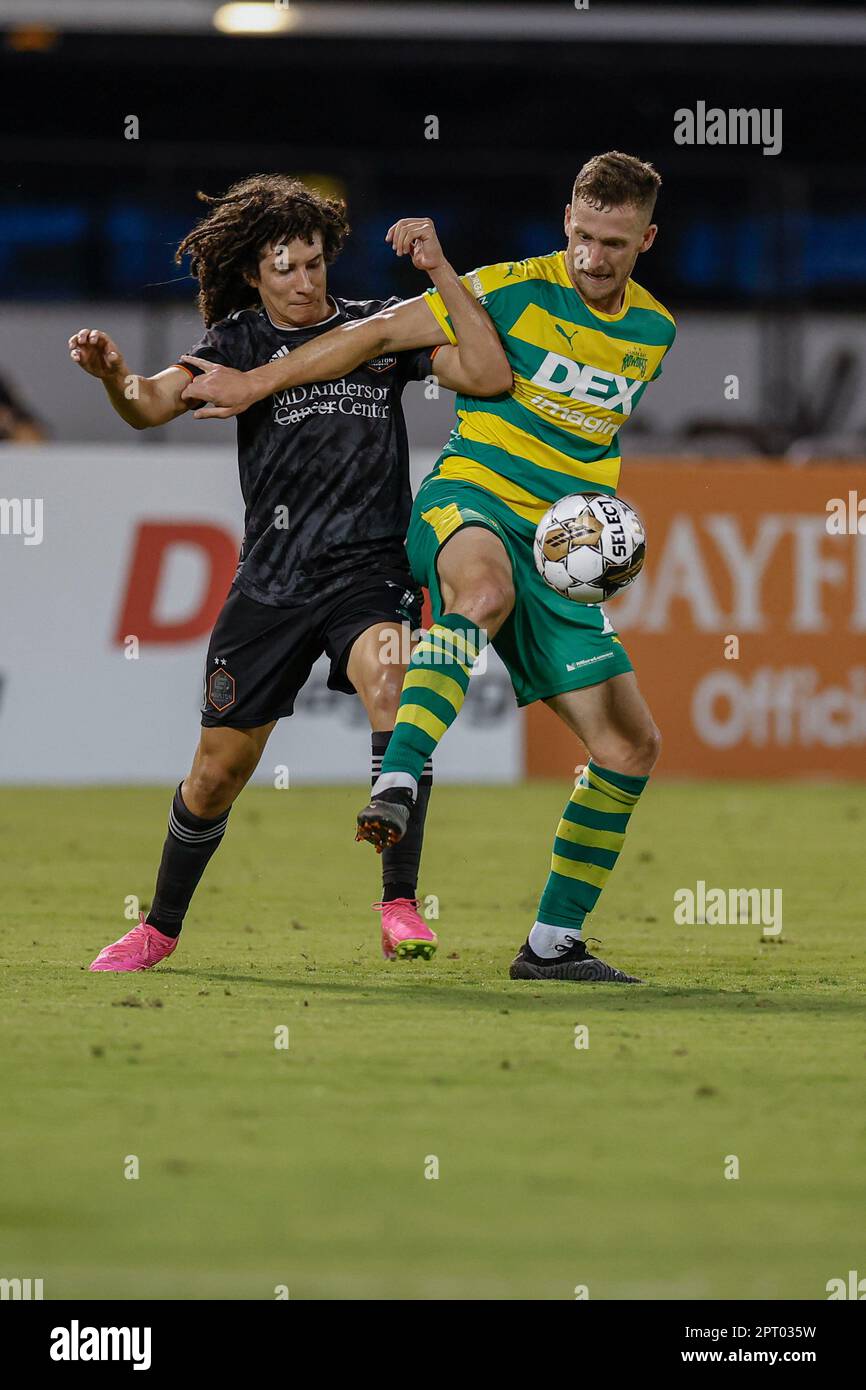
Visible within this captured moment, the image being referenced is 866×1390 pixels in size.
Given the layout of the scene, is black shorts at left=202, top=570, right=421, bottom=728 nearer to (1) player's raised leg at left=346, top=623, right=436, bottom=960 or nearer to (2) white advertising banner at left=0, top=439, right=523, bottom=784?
(1) player's raised leg at left=346, top=623, right=436, bottom=960

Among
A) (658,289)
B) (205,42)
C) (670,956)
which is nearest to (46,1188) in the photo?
(670,956)

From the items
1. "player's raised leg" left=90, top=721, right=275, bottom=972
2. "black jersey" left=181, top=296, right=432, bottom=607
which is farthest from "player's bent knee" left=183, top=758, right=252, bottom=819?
"black jersey" left=181, top=296, right=432, bottom=607

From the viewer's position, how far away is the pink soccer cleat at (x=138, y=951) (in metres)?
6.20

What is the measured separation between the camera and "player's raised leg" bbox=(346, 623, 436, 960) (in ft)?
Result: 20.4

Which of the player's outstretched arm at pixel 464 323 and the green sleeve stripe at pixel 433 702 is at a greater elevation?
the player's outstretched arm at pixel 464 323

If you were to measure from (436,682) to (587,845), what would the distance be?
74 centimetres

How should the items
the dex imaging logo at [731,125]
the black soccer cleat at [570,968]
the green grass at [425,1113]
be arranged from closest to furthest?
the green grass at [425,1113] < the black soccer cleat at [570,968] < the dex imaging logo at [731,125]

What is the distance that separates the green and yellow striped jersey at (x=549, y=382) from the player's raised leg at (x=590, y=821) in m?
0.57

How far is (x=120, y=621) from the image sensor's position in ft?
43.7

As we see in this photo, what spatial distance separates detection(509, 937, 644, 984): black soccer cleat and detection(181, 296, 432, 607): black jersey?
123 cm

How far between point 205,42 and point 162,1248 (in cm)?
2059

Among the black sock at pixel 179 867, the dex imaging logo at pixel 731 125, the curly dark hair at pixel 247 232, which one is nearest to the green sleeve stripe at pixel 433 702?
the black sock at pixel 179 867
